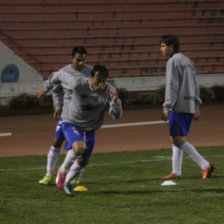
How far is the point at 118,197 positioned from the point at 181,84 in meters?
2.03

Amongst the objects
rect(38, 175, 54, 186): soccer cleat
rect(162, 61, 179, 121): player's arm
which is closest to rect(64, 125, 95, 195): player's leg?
rect(38, 175, 54, 186): soccer cleat

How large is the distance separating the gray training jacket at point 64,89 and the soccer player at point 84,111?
603 millimetres

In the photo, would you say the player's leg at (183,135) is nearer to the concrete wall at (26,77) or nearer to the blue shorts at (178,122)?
the blue shorts at (178,122)

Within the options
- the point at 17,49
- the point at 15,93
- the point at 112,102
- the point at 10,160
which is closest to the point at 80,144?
the point at 112,102

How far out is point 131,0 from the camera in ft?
101

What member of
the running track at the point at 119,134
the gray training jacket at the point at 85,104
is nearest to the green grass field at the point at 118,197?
the gray training jacket at the point at 85,104

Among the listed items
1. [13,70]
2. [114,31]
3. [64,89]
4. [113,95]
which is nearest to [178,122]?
[64,89]

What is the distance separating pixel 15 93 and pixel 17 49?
309cm

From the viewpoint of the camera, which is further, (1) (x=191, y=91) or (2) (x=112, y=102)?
(1) (x=191, y=91)

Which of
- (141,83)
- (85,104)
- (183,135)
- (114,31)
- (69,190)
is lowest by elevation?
(141,83)

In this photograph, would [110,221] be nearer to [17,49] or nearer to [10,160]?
[10,160]

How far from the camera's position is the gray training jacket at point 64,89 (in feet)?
29.7

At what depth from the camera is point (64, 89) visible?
9.21 metres

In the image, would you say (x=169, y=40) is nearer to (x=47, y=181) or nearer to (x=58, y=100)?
(x=58, y=100)
